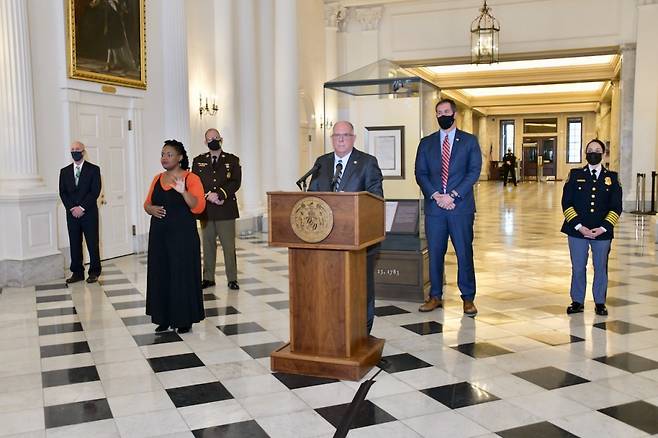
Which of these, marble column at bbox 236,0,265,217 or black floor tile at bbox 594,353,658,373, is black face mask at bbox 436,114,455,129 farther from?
marble column at bbox 236,0,265,217

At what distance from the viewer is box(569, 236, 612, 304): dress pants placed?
562cm

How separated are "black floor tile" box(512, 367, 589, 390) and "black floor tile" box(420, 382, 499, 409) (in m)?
0.41

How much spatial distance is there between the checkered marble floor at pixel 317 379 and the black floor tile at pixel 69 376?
13 mm

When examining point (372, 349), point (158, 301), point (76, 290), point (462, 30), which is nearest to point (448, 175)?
point (372, 349)

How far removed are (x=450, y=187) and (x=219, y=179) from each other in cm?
260

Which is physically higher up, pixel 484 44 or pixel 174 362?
pixel 484 44

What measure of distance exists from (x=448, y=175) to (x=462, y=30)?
12.6 metres

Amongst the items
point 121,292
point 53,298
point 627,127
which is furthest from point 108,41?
point 627,127

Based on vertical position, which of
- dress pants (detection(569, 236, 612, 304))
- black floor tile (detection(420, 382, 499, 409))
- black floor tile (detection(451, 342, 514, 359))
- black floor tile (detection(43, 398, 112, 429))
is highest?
dress pants (detection(569, 236, 612, 304))

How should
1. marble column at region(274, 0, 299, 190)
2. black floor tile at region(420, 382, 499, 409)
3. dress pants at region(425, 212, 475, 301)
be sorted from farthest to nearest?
1. marble column at region(274, 0, 299, 190)
2. dress pants at region(425, 212, 475, 301)
3. black floor tile at region(420, 382, 499, 409)

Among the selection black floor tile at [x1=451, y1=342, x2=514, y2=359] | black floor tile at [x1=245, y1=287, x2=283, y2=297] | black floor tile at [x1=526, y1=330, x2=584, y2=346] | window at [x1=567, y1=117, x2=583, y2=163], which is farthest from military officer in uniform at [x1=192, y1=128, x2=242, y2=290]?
window at [x1=567, y1=117, x2=583, y2=163]

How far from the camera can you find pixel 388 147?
6680 millimetres

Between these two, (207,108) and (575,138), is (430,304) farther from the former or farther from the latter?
(575,138)

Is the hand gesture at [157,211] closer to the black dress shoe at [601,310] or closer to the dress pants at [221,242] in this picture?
the dress pants at [221,242]
